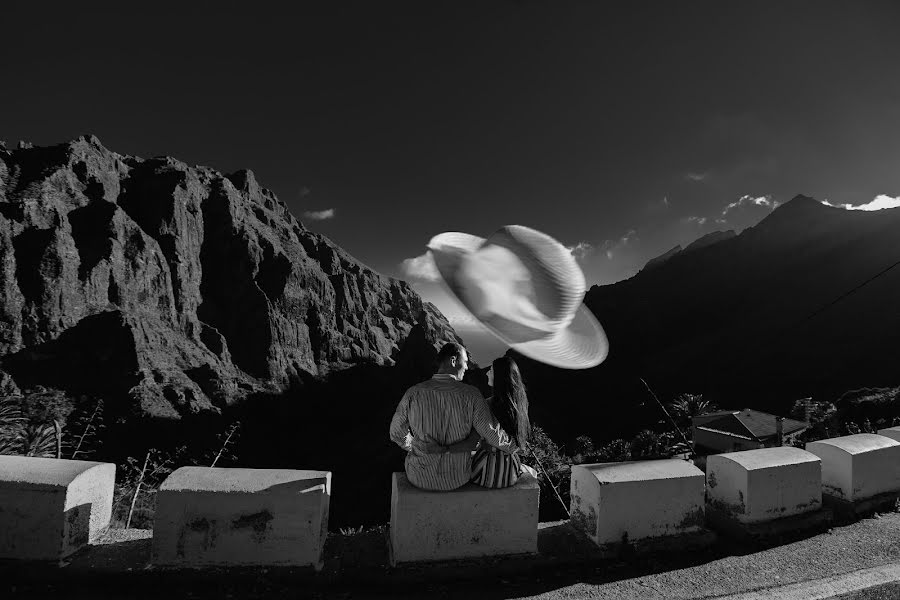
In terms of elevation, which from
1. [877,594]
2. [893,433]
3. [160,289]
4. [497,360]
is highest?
[160,289]

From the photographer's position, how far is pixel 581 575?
3.36 metres

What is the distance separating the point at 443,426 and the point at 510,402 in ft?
1.60

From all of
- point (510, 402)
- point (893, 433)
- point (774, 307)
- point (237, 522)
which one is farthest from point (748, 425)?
point (774, 307)

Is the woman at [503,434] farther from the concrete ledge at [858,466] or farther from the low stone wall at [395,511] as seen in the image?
the concrete ledge at [858,466]

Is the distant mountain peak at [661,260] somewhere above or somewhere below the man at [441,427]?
above

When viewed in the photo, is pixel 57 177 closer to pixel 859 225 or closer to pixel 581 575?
pixel 581 575

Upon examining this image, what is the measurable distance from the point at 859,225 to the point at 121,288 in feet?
509

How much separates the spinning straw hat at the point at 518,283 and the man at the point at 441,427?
2.29 feet

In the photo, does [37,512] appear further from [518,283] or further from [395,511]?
[518,283]

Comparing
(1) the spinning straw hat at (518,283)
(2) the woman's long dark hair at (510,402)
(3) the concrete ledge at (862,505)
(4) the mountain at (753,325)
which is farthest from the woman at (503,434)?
(4) the mountain at (753,325)

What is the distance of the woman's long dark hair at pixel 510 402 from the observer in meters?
3.40

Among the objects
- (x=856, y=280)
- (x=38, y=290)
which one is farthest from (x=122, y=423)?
(x=856, y=280)

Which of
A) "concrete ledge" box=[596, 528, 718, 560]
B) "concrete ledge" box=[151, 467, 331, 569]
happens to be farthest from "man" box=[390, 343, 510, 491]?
"concrete ledge" box=[596, 528, 718, 560]

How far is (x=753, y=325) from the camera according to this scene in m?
93.5
